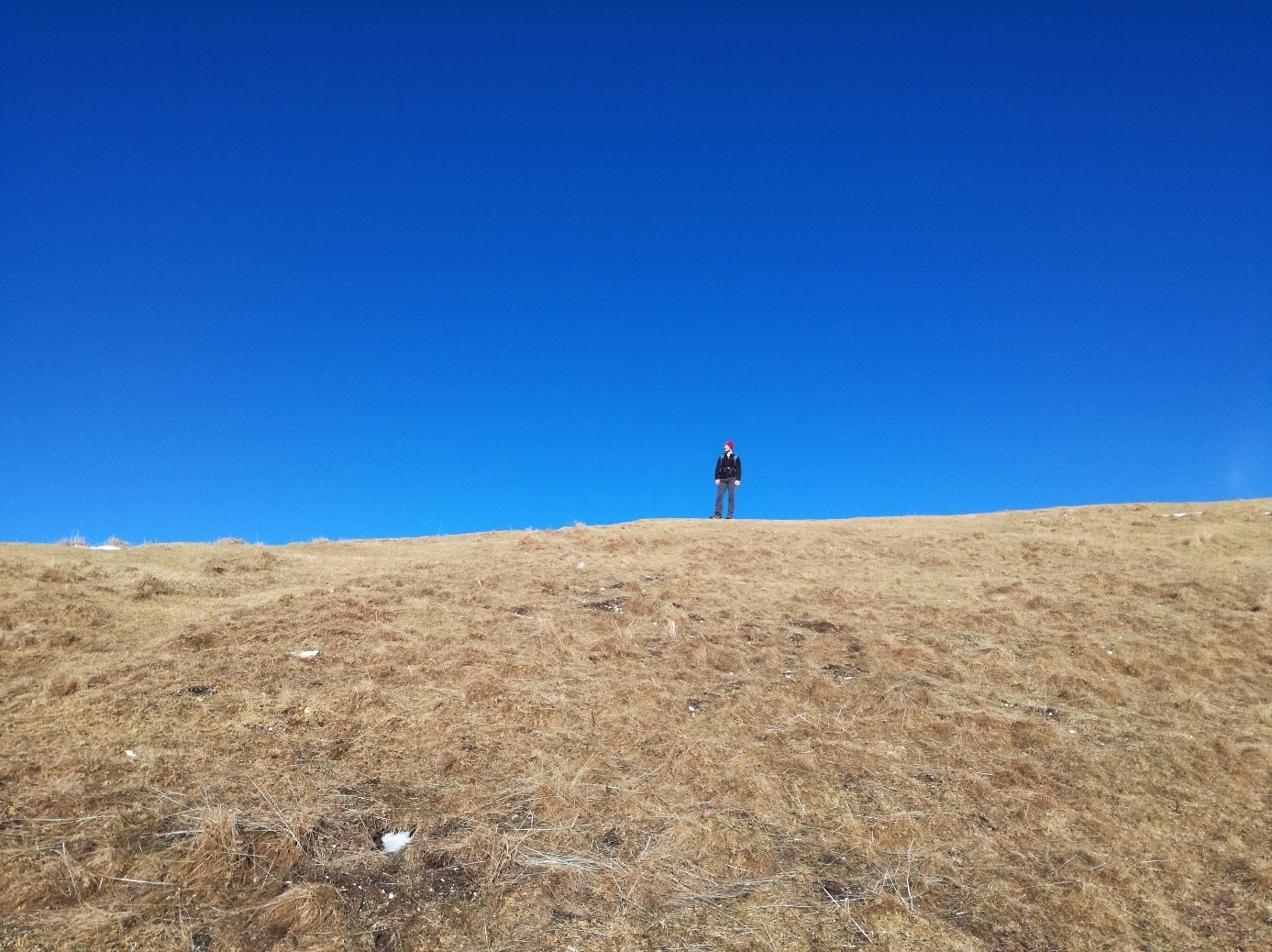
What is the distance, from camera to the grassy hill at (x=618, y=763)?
507cm

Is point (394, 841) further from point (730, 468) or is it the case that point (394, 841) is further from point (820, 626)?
point (730, 468)

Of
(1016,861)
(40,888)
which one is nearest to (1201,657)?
(1016,861)

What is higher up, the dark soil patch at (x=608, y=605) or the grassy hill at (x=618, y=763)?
the dark soil patch at (x=608, y=605)

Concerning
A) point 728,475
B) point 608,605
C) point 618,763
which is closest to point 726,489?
point 728,475

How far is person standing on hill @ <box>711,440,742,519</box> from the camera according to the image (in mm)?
24469

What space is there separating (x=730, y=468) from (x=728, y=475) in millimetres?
247

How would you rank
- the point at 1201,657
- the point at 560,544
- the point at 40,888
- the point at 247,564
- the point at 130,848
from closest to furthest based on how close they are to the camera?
the point at 40,888
the point at 130,848
the point at 1201,657
the point at 247,564
the point at 560,544

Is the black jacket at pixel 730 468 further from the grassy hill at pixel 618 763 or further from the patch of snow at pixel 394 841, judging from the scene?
the patch of snow at pixel 394 841

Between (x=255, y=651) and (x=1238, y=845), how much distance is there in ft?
33.7

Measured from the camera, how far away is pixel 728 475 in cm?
2456

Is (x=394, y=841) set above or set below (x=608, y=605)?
below

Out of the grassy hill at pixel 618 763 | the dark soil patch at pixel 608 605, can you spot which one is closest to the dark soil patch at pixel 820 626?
the grassy hill at pixel 618 763

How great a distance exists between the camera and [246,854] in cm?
528

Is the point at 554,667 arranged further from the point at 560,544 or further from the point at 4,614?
the point at 560,544
